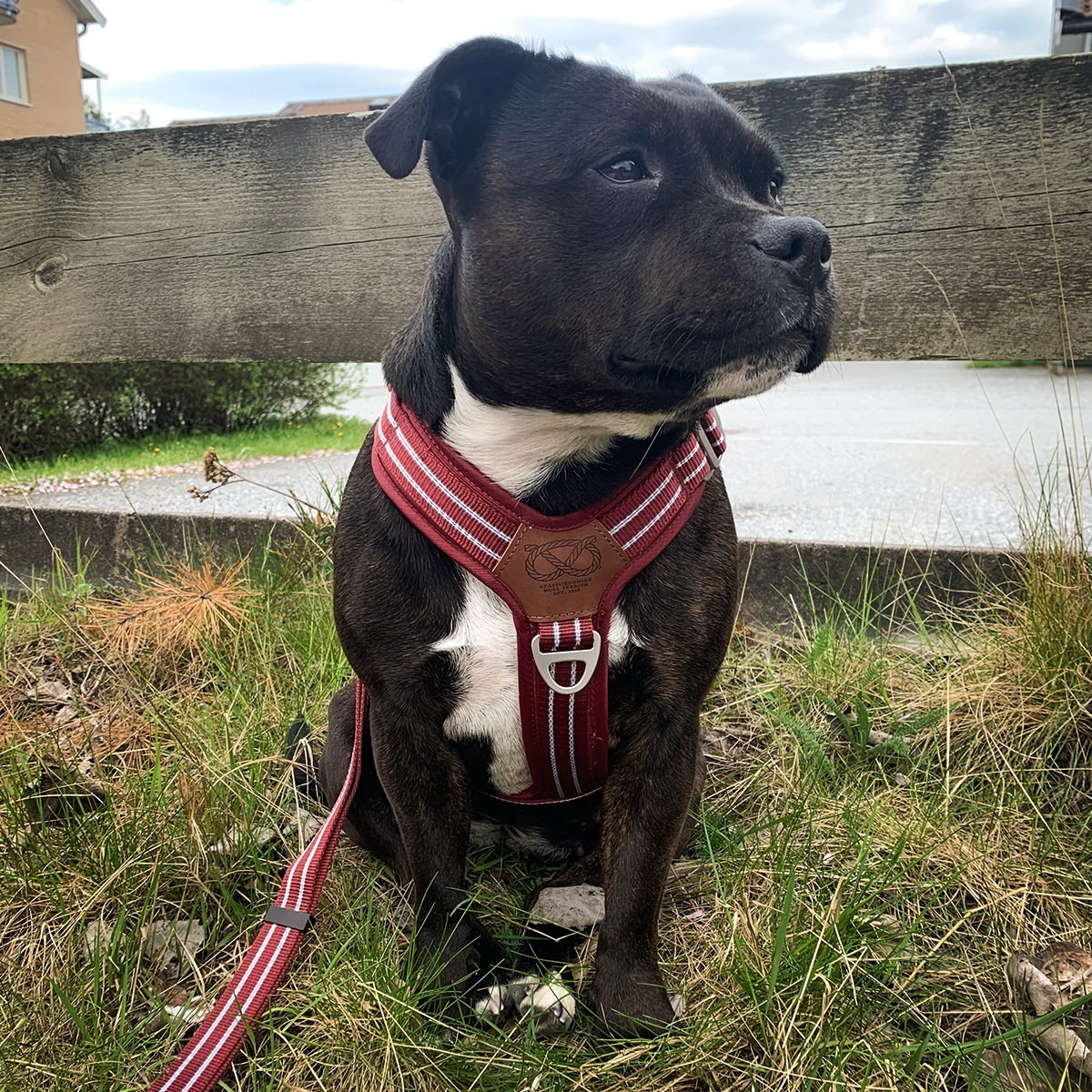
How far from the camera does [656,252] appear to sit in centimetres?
153

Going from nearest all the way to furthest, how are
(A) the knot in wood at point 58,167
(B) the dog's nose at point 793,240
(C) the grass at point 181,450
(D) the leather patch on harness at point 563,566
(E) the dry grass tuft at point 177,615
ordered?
(B) the dog's nose at point 793,240, (D) the leather patch on harness at point 563,566, (E) the dry grass tuft at point 177,615, (A) the knot in wood at point 58,167, (C) the grass at point 181,450

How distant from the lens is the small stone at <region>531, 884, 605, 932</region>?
1927 millimetres

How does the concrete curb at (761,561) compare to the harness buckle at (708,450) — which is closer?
the harness buckle at (708,450)

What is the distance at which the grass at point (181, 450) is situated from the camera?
7.84 meters

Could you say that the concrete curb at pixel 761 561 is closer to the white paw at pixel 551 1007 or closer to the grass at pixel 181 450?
the white paw at pixel 551 1007

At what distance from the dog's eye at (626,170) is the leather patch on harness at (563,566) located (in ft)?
1.88

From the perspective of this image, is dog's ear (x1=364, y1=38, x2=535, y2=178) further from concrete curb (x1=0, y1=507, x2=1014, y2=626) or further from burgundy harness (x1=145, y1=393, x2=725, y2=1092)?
concrete curb (x1=0, y1=507, x2=1014, y2=626)

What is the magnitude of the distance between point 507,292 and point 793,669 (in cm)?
155

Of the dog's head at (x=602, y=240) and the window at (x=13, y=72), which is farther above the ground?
the dog's head at (x=602, y=240)

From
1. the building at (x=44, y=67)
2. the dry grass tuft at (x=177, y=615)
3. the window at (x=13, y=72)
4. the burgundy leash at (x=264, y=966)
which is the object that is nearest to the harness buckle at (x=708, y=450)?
the burgundy leash at (x=264, y=966)

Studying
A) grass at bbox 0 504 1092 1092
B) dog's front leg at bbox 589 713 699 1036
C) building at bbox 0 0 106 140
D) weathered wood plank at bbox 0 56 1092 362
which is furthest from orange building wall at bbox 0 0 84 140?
dog's front leg at bbox 589 713 699 1036

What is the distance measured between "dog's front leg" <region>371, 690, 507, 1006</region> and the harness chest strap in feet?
0.71

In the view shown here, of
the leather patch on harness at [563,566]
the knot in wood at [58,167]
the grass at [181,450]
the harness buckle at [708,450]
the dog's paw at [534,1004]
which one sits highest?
the knot in wood at [58,167]

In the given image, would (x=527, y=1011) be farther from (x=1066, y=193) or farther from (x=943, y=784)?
(x=1066, y=193)
